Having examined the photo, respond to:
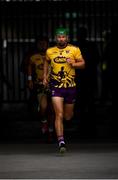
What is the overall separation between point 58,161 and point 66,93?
4.37ft

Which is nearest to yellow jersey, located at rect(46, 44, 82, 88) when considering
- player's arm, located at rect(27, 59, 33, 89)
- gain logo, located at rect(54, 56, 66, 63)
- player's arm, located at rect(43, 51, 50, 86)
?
gain logo, located at rect(54, 56, 66, 63)

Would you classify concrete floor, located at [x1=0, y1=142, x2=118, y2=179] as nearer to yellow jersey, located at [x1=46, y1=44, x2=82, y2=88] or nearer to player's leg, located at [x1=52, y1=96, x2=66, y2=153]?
player's leg, located at [x1=52, y1=96, x2=66, y2=153]

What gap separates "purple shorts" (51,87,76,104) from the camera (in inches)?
438

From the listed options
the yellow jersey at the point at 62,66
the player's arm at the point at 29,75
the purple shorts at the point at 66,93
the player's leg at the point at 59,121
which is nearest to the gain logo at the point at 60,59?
the yellow jersey at the point at 62,66

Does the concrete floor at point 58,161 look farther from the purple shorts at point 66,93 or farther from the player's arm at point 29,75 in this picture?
the player's arm at point 29,75

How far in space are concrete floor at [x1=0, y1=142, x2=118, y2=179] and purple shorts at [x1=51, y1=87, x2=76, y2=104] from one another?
85 centimetres

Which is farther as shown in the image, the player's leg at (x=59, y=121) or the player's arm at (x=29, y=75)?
the player's arm at (x=29, y=75)

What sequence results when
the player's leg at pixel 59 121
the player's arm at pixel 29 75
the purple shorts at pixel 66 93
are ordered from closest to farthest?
the player's leg at pixel 59 121, the purple shorts at pixel 66 93, the player's arm at pixel 29 75

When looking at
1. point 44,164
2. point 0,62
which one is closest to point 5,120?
point 0,62

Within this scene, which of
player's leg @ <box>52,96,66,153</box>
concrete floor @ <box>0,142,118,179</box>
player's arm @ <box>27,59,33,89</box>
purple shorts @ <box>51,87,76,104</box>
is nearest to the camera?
concrete floor @ <box>0,142,118,179</box>

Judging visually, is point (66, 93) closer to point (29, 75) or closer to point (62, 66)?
point (62, 66)

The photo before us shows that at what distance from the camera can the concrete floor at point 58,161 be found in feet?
29.8

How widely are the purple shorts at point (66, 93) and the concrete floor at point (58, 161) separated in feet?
2.79

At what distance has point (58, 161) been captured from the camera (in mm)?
10281
